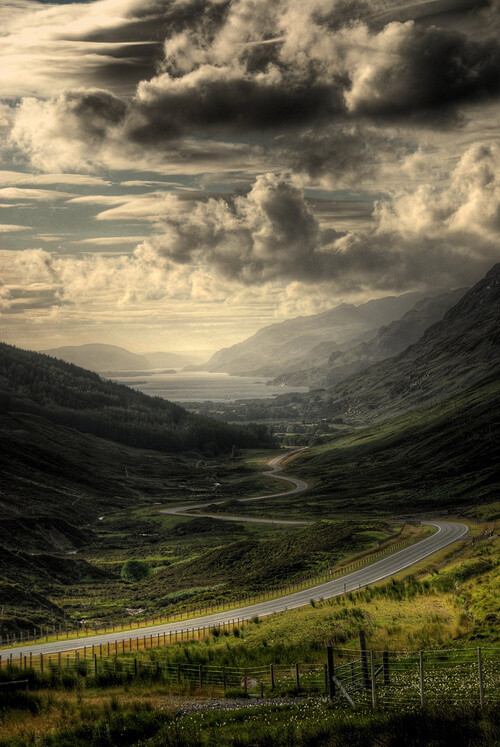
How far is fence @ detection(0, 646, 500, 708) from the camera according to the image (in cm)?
2548

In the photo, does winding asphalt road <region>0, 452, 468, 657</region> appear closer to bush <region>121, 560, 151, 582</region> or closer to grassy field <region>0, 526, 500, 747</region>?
grassy field <region>0, 526, 500, 747</region>

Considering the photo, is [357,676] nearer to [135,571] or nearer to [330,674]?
[330,674]

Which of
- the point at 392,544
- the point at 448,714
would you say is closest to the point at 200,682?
the point at 448,714

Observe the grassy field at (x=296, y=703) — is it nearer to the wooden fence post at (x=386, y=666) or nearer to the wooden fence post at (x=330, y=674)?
the wooden fence post at (x=330, y=674)

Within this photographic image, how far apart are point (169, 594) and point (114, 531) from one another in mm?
93701

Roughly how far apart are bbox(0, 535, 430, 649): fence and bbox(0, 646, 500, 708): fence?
20.0m

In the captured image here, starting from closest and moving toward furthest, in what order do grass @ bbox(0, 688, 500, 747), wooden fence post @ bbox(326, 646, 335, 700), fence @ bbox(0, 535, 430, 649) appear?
1. grass @ bbox(0, 688, 500, 747)
2. wooden fence post @ bbox(326, 646, 335, 700)
3. fence @ bbox(0, 535, 430, 649)

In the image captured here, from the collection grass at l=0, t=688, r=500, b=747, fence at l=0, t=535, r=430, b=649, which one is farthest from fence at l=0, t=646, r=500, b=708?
fence at l=0, t=535, r=430, b=649

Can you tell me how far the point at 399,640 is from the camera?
4312 cm

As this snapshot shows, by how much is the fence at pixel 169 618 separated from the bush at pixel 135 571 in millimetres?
39959

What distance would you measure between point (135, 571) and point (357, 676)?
3946 inches

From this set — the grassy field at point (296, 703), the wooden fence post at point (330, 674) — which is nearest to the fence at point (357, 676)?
the wooden fence post at point (330, 674)

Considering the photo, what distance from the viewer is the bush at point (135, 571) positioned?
400ft

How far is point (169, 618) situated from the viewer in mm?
76938
